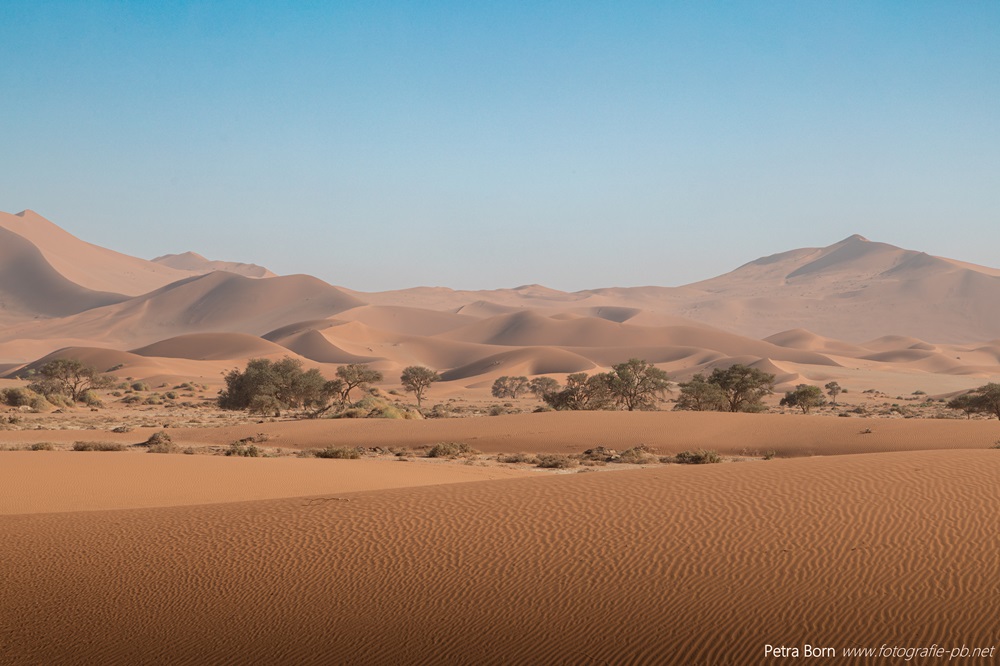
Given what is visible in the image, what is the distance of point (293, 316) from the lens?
187750 millimetres

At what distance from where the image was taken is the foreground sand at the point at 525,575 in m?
6.43

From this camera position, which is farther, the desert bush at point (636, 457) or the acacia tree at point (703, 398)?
the acacia tree at point (703, 398)

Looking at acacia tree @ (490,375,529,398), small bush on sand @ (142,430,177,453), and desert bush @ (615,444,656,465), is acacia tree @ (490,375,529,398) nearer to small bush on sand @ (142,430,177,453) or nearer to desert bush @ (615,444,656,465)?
small bush on sand @ (142,430,177,453)

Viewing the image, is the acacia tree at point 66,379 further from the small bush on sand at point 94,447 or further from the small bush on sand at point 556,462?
the small bush on sand at point 556,462

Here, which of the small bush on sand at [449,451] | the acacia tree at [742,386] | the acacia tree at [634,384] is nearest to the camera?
the small bush on sand at [449,451]

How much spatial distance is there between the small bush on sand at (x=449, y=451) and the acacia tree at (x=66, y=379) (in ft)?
131

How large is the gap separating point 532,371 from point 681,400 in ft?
197

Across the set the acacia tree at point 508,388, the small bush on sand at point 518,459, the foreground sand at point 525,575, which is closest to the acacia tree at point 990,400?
the small bush on sand at point 518,459

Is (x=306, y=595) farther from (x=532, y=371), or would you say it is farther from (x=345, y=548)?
(x=532, y=371)

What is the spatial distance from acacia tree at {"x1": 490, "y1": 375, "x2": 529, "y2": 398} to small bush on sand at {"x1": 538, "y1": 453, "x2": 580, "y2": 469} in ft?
166

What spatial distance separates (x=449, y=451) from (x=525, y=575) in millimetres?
18123

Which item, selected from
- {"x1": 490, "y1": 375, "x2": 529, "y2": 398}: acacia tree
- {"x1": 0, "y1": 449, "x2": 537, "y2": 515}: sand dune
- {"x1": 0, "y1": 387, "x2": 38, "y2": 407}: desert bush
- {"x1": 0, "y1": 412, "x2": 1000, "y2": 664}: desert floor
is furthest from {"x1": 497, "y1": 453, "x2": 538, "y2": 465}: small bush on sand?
{"x1": 490, "y1": 375, "x2": 529, "y2": 398}: acacia tree

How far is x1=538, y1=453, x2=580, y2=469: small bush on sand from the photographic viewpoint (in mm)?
23562

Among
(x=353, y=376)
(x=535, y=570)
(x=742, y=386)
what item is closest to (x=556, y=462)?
(x=535, y=570)
